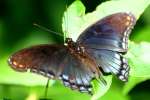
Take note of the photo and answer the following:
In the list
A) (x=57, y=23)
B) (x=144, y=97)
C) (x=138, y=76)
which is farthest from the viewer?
(x=57, y=23)

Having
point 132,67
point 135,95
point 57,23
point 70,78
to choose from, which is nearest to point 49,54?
point 70,78

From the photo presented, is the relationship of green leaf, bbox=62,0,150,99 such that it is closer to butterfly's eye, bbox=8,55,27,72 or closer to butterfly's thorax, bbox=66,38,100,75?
butterfly's thorax, bbox=66,38,100,75

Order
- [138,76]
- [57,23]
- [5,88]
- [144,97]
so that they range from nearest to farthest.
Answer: [138,76] → [5,88] → [144,97] → [57,23]

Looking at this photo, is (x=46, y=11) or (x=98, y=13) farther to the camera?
(x=46, y=11)

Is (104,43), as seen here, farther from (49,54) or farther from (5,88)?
(5,88)

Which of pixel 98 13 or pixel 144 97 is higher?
pixel 98 13

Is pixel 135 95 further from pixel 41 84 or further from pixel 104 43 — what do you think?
pixel 41 84

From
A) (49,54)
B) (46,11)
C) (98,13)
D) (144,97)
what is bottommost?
(144,97)

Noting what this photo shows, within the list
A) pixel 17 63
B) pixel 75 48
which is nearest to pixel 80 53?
pixel 75 48
